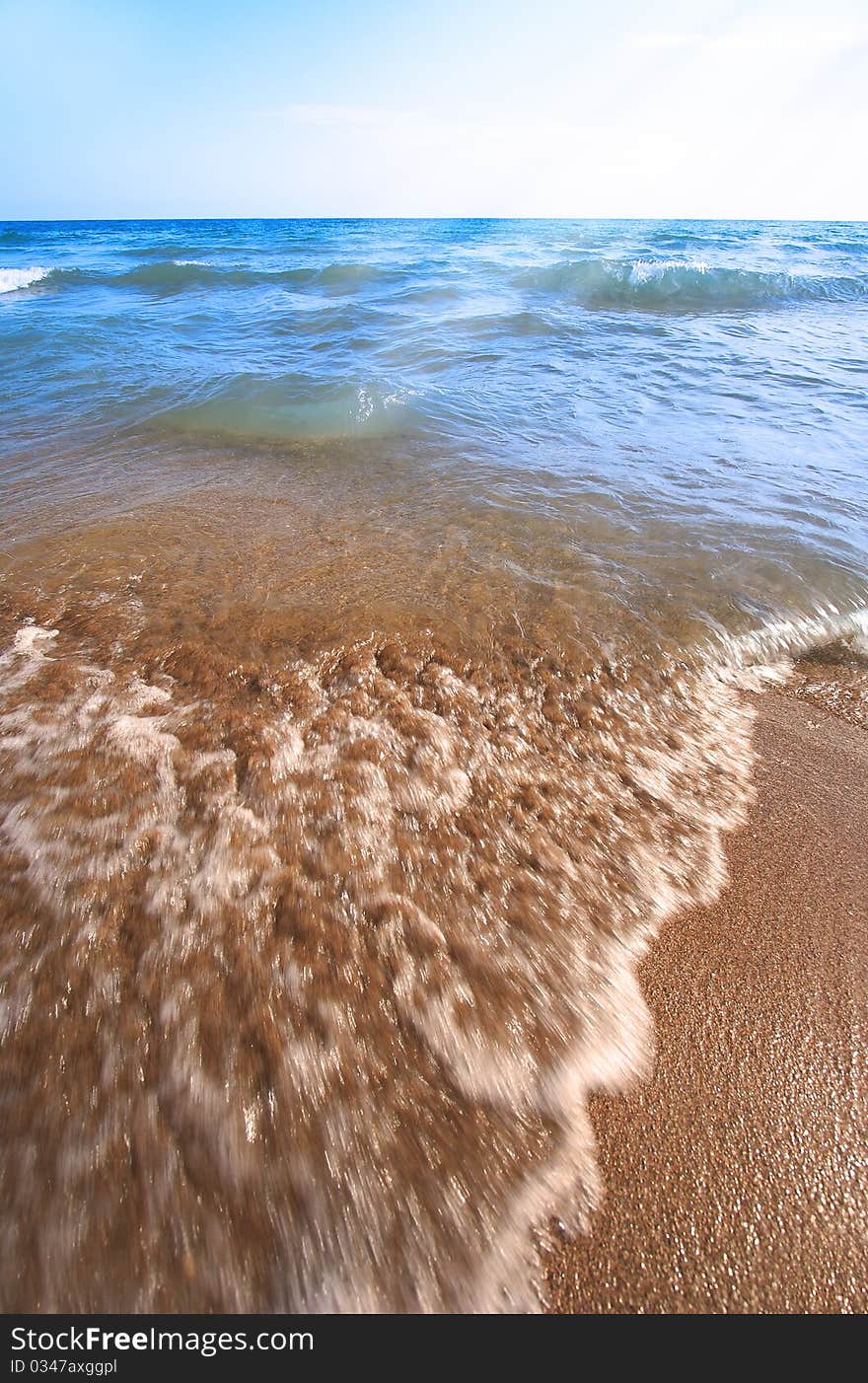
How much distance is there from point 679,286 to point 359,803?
17.9m

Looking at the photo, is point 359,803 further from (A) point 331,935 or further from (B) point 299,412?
(B) point 299,412

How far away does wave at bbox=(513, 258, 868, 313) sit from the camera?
13.8 metres

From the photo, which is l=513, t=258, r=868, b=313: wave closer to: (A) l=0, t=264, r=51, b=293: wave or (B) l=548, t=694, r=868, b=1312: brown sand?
(A) l=0, t=264, r=51, b=293: wave

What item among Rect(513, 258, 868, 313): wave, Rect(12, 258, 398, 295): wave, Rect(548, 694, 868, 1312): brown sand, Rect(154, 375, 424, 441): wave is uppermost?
Rect(12, 258, 398, 295): wave

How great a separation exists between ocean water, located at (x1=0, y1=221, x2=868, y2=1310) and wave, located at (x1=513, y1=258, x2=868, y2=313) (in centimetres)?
1056

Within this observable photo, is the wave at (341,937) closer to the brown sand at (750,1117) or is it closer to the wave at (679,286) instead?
the brown sand at (750,1117)

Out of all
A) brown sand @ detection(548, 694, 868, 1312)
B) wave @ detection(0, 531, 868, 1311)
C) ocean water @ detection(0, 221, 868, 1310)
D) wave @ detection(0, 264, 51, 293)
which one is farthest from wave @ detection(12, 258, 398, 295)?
brown sand @ detection(548, 694, 868, 1312)

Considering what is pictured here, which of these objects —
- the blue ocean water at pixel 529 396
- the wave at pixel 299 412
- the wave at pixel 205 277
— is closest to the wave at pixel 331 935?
the blue ocean water at pixel 529 396

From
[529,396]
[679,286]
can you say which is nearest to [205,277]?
[679,286]

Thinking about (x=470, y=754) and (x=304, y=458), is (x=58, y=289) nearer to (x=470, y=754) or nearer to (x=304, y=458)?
(x=304, y=458)

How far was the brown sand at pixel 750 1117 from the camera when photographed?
1240mm

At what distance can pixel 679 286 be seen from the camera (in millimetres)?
14711

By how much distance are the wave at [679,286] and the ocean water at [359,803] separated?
1056cm
